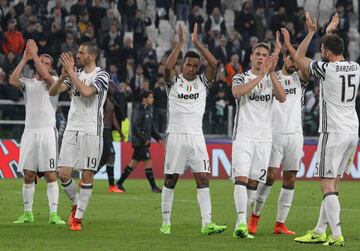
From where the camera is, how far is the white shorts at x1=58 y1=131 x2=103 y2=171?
15.9 metres

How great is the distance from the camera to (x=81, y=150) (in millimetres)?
15945

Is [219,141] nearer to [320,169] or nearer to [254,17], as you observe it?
[254,17]

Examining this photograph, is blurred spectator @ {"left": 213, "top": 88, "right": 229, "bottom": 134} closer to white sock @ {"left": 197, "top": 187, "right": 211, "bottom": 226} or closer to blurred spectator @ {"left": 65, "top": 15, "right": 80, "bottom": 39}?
blurred spectator @ {"left": 65, "top": 15, "right": 80, "bottom": 39}

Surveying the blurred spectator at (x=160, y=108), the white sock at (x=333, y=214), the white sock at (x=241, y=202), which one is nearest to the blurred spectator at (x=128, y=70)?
the blurred spectator at (x=160, y=108)

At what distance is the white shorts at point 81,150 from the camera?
15906 mm

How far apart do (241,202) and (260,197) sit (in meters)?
1.29

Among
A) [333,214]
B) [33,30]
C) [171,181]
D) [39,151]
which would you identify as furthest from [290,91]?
[33,30]

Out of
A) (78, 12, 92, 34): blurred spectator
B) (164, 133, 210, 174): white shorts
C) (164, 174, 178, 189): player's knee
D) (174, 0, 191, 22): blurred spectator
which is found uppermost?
(174, 0, 191, 22): blurred spectator

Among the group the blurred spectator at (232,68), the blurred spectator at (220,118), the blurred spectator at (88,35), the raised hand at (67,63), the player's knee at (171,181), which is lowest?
the player's knee at (171,181)

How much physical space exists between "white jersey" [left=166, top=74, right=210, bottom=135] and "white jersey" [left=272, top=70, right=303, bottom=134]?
3.93 ft

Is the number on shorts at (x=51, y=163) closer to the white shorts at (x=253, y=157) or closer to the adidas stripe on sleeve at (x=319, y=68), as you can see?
the white shorts at (x=253, y=157)

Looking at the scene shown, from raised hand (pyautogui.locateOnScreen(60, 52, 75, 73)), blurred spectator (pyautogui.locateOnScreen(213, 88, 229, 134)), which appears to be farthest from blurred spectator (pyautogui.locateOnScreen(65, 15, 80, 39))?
raised hand (pyautogui.locateOnScreen(60, 52, 75, 73))

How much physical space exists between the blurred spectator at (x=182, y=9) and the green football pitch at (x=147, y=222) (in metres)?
10.6

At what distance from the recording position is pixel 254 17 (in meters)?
36.3
